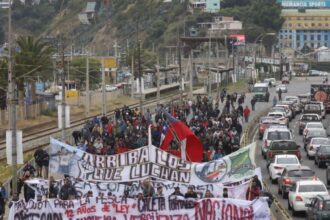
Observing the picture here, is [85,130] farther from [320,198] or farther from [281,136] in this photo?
[320,198]

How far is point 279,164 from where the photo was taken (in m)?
34.5

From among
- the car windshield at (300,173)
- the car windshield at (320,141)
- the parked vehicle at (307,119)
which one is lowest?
the parked vehicle at (307,119)

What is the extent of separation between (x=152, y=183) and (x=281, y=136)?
73.8ft

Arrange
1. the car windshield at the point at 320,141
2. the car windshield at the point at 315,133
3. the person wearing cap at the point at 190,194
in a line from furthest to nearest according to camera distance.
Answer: the car windshield at the point at 315,133 → the car windshield at the point at 320,141 → the person wearing cap at the point at 190,194

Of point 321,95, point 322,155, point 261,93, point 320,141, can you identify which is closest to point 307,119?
point 320,141

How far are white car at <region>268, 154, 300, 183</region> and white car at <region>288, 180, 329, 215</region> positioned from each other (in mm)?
6954

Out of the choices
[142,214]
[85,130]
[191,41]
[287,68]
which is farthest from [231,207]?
[287,68]

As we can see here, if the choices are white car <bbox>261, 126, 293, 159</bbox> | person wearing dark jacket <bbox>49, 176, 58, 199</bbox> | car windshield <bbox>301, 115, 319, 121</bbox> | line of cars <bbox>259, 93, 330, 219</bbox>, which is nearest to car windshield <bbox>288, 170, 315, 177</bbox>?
line of cars <bbox>259, 93, 330, 219</bbox>

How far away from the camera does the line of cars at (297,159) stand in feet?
85.7

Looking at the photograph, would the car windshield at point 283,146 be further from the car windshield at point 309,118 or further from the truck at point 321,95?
the truck at point 321,95

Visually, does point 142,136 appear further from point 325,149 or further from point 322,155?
point 325,149

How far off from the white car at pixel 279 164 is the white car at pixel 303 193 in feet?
22.8

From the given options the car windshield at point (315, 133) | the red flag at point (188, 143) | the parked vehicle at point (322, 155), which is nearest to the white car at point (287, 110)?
the car windshield at point (315, 133)

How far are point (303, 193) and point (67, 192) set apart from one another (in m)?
7.19
